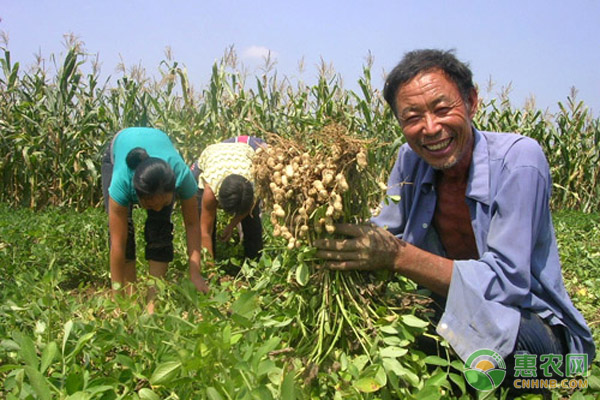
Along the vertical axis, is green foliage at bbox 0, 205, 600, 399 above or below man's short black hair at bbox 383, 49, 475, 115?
below

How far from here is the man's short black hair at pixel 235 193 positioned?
341cm

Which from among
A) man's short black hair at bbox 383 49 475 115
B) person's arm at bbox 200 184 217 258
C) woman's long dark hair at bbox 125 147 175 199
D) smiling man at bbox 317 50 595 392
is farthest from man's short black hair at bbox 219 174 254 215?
man's short black hair at bbox 383 49 475 115

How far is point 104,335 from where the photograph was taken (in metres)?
1.59

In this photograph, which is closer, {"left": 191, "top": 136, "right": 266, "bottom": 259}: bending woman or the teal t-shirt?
the teal t-shirt

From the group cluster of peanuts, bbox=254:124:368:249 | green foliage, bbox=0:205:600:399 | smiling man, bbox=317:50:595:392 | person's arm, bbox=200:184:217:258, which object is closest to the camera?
green foliage, bbox=0:205:600:399

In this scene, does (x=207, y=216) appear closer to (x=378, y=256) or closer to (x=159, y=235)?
(x=159, y=235)

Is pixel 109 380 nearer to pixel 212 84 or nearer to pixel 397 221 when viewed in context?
pixel 397 221

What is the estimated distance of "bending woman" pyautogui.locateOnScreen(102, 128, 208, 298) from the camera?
8.75 ft

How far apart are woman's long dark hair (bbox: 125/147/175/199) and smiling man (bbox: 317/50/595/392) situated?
120cm

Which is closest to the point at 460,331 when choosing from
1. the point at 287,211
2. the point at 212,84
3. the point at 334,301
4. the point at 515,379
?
the point at 515,379

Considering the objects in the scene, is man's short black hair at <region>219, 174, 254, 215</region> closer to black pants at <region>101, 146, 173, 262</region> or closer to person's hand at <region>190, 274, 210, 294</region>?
black pants at <region>101, 146, 173, 262</region>

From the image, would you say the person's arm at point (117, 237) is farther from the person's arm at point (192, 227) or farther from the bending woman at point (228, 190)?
the bending woman at point (228, 190)

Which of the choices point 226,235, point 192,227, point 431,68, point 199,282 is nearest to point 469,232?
point 431,68

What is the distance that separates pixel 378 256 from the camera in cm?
158
